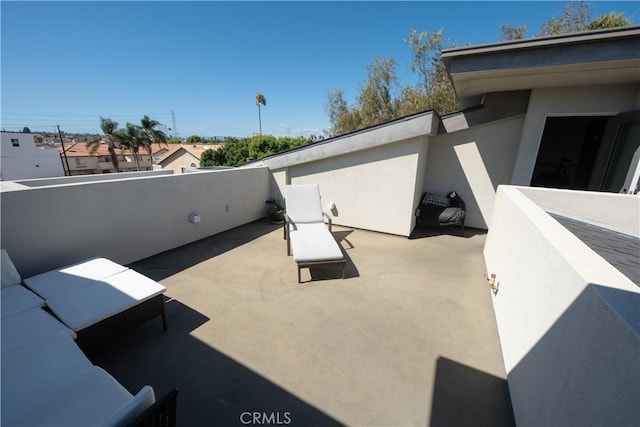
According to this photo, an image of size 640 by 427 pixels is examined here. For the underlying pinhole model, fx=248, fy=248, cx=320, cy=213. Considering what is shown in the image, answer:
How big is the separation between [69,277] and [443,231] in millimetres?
6619

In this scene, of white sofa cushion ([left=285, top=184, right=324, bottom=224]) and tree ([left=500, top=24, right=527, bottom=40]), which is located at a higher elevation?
tree ([left=500, top=24, right=527, bottom=40])

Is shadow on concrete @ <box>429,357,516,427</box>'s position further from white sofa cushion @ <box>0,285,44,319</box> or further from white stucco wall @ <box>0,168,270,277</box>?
white stucco wall @ <box>0,168,270,277</box>

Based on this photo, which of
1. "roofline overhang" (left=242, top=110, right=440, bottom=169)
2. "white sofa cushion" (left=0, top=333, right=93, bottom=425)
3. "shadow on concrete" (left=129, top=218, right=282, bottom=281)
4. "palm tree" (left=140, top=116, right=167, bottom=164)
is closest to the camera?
"white sofa cushion" (left=0, top=333, right=93, bottom=425)

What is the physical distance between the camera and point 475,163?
5695 mm

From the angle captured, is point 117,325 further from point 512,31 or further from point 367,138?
point 512,31

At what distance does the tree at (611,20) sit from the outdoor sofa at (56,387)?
60.5ft

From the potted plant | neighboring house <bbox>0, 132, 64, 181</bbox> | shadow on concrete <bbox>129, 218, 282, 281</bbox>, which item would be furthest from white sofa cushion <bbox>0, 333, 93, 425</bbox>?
neighboring house <bbox>0, 132, 64, 181</bbox>

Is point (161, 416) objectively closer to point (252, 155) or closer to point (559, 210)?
point (559, 210)

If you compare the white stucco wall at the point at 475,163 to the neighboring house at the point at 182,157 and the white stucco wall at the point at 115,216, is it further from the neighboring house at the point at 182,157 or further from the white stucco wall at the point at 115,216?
the neighboring house at the point at 182,157

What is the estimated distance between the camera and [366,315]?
118 inches

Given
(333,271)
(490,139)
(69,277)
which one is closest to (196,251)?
(69,277)

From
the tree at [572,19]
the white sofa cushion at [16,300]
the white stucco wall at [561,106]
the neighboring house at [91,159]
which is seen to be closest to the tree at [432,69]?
the tree at [572,19]

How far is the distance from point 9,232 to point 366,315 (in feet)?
14.2

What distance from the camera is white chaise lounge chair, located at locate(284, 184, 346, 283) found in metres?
3.68
